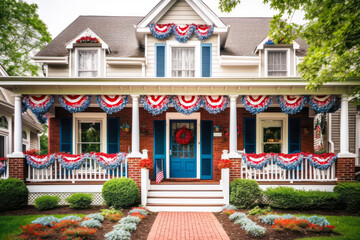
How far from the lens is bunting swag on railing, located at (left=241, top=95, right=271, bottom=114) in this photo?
8.70m

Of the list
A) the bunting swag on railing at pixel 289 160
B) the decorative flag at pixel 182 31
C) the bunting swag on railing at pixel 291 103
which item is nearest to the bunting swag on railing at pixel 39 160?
the decorative flag at pixel 182 31

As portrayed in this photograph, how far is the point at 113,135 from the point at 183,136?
9.47 feet

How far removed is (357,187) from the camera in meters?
7.82

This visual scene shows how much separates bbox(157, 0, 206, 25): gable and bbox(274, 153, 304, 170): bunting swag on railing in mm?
6074

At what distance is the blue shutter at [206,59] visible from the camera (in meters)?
10.6

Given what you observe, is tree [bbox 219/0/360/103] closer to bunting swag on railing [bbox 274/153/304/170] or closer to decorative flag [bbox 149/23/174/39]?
bunting swag on railing [bbox 274/153/304/170]

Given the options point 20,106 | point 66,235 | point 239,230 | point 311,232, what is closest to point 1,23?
point 20,106

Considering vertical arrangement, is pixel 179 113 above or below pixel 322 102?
below

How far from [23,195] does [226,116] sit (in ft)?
25.5

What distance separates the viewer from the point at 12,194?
7977 mm

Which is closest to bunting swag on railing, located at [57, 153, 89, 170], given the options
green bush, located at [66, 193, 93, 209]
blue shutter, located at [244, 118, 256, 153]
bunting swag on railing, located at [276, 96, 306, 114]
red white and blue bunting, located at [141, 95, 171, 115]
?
green bush, located at [66, 193, 93, 209]

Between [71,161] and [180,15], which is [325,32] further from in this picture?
[71,161]

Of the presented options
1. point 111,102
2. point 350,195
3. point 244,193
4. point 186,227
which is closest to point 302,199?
point 350,195

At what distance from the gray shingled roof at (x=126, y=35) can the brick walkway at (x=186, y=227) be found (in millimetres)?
6696
